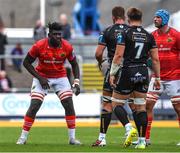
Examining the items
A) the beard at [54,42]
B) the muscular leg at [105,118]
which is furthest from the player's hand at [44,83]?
the muscular leg at [105,118]

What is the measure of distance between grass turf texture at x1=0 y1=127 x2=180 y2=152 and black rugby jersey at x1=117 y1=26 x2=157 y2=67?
5.22ft

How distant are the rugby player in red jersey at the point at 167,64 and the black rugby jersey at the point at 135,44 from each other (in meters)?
1.25

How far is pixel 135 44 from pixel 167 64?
5.68ft

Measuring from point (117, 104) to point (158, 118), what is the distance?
1234cm

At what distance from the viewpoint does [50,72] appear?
58.4 ft

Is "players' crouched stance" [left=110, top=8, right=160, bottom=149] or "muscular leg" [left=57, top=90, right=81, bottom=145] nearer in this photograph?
"players' crouched stance" [left=110, top=8, right=160, bottom=149]

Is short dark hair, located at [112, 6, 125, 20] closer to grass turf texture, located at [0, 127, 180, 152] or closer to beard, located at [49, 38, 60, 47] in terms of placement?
beard, located at [49, 38, 60, 47]

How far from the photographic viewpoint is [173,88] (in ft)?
59.6

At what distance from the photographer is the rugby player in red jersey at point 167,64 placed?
1792 centimetres

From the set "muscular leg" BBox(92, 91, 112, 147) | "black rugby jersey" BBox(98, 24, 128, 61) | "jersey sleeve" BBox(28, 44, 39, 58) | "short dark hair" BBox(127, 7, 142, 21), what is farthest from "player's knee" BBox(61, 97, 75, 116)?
"short dark hair" BBox(127, 7, 142, 21)

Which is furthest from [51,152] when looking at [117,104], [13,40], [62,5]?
[62,5]

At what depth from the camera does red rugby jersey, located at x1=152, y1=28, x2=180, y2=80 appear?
58.8ft

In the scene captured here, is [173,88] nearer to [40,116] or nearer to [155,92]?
[155,92]

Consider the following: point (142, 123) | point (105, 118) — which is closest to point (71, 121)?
point (105, 118)
